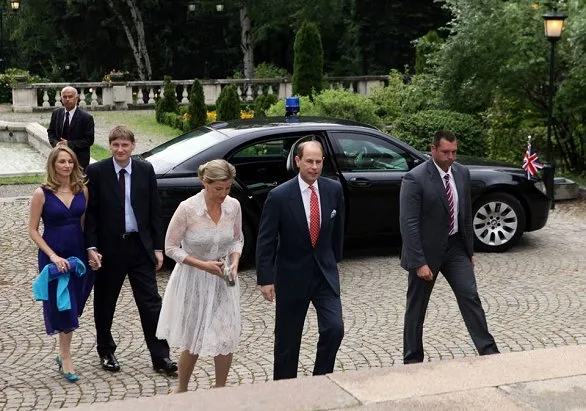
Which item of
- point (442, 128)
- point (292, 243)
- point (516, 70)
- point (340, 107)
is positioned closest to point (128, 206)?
Answer: point (292, 243)

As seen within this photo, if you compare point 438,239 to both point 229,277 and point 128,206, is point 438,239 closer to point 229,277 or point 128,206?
point 229,277

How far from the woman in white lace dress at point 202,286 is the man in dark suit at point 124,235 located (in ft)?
3.26

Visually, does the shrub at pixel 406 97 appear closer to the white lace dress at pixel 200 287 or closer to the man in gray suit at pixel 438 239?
the man in gray suit at pixel 438 239

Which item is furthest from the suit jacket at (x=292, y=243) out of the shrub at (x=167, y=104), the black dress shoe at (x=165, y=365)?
the shrub at (x=167, y=104)

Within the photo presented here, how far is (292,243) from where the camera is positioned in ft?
19.6

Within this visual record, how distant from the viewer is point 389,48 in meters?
45.1

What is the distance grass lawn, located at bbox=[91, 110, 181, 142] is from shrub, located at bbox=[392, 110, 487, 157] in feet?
29.3

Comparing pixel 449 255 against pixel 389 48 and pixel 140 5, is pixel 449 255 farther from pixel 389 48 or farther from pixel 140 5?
pixel 140 5

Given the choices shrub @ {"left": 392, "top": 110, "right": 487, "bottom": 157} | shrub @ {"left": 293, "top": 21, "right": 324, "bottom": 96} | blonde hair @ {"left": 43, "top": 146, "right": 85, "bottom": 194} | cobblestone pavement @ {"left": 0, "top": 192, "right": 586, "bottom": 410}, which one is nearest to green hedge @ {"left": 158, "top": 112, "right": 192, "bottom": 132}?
shrub @ {"left": 293, "top": 21, "right": 324, "bottom": 96}

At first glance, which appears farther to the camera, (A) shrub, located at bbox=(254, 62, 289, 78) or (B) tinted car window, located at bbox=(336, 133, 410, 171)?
(A) shrub, located at bbox=(254, 62, 289, 78)

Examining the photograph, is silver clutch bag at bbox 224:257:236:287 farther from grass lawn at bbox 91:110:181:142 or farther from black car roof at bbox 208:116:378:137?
grass lawn at bbox 91:110:181:142

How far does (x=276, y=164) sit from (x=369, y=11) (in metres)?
36.1

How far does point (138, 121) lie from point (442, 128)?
47.2 feet

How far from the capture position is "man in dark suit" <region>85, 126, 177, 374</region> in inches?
273
